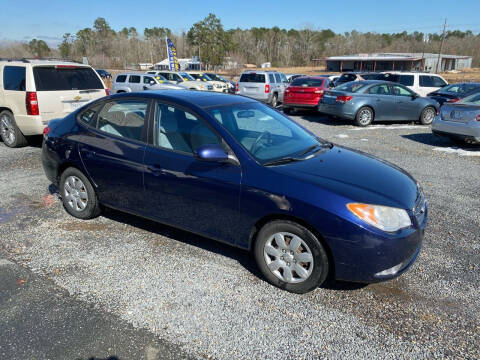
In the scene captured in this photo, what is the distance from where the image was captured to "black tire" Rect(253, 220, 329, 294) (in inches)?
117

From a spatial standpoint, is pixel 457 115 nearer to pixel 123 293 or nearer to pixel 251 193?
pixel 251 193

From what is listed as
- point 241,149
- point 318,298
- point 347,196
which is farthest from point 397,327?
point 241,149

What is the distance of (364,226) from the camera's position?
110 inches

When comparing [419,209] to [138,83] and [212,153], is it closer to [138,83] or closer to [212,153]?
[212,153]

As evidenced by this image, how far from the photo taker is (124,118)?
412cm

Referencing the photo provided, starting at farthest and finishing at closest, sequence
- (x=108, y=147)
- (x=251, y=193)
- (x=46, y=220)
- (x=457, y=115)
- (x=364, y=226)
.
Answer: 1. (x=457, y=115)
2. (x=46, y=220)
3. (x=108, y=147)
4. (x=251, y=193)
5. (x=364, y=226)

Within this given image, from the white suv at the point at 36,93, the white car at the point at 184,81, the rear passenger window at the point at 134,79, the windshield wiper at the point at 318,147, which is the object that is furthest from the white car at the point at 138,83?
the windshield wiper at the point at 318,147

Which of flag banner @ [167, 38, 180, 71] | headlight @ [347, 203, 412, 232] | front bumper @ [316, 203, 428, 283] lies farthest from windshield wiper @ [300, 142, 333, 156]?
flag banner @ [167, 38, 180, 71]

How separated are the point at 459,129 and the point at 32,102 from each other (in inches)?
369

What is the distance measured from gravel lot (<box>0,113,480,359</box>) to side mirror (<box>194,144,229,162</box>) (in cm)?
110

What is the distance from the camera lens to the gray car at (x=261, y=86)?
1628 cm

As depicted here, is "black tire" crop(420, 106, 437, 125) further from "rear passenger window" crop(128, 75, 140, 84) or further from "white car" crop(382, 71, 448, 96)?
"rear passenger window" crop(128, 75, 140, 84)

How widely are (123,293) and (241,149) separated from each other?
161cm

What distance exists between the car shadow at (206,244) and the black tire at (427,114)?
37.0 feet
